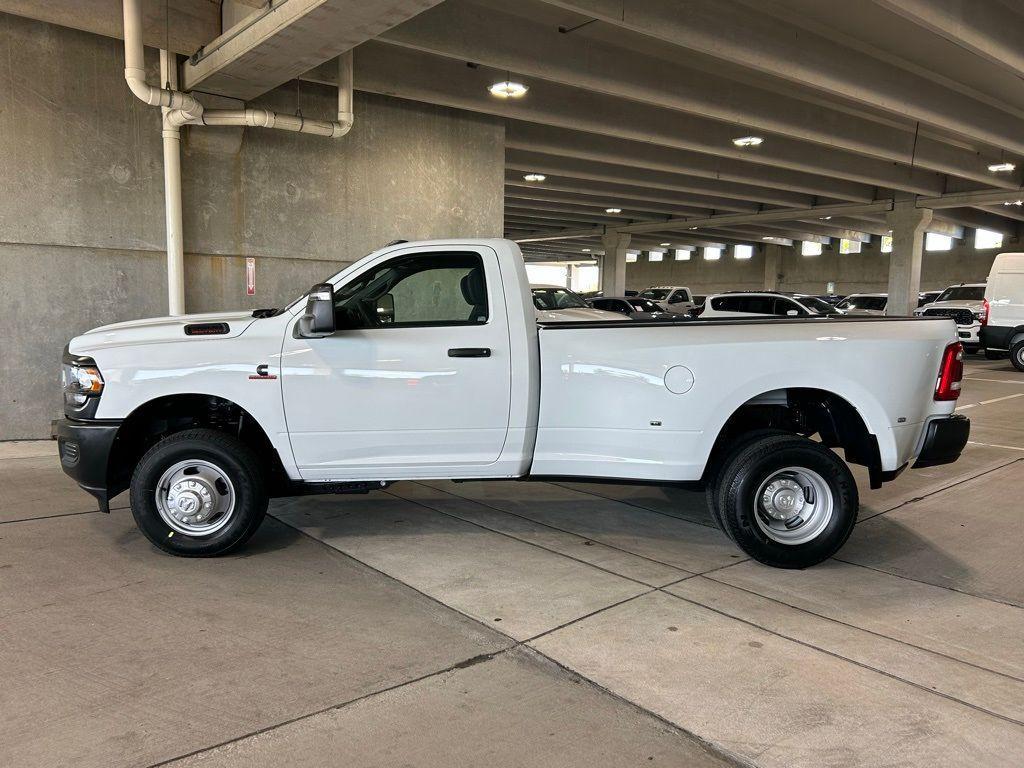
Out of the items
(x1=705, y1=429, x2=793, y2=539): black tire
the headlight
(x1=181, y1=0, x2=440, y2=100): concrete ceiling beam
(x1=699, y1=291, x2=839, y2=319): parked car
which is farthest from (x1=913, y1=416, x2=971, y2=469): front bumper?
(x1=699, y1=291, x2=839, y2=319): parked car

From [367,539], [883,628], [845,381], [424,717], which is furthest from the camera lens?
[367,539]

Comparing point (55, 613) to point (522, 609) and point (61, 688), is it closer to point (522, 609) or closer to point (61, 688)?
point (61, 688)

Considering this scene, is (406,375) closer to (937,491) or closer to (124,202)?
(937,491)

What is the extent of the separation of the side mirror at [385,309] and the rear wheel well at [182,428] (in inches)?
43.5

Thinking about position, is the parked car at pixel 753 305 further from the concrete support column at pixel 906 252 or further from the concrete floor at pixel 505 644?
the concrete floor at pixel 505 644

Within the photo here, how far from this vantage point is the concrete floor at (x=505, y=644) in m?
3.01

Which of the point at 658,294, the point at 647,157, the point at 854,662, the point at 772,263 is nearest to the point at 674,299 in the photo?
the point at 658,294

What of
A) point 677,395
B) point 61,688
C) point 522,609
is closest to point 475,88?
point 677,395

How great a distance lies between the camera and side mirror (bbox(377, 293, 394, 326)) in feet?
16.9

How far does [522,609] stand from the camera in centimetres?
426

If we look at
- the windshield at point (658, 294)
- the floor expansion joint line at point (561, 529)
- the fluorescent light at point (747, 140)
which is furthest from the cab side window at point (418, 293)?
the windshield at point (658, 294)

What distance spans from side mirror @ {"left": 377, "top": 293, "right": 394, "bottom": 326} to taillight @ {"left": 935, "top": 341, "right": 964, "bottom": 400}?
12.2ft

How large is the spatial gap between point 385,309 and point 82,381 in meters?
2.01

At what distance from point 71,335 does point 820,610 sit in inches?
343
